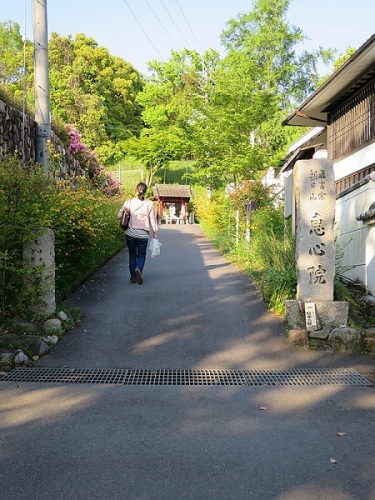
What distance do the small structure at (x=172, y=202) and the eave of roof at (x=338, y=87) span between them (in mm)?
23014

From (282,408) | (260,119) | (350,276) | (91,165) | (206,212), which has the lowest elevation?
(282,408)

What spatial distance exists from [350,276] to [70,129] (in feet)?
37.5

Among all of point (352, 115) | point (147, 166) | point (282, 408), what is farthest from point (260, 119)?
point (147, 166)

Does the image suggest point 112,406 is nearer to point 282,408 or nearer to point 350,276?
point 282,408

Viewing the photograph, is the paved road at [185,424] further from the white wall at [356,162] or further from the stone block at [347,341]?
the white wall at [356,162]

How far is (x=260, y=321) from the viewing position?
712 centimetres

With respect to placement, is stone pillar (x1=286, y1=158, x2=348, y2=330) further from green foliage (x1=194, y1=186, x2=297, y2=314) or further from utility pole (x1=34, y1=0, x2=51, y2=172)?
utility pole (x1=34, y1=0, x2=51, y2=172)

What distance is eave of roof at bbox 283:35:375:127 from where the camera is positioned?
1050 cm

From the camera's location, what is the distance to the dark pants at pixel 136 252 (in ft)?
30.4

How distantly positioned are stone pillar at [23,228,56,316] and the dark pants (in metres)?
2.91

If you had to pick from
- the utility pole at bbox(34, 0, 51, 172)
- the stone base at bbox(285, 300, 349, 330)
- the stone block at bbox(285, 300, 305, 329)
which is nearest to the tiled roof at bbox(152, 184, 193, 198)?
the utility pole at bbox(34, 0, 51, 172)

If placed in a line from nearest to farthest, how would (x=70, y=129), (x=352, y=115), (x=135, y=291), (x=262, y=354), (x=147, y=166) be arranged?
(x=262, y=354)
(x=135, y=291)
(x=352, y=115)
(x=70, y=129)
(x=147, y=166)

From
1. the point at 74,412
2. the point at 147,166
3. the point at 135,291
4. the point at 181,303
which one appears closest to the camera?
the point at 74,412

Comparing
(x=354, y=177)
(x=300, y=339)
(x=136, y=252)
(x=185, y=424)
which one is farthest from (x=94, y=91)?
(x=185, y=424)
